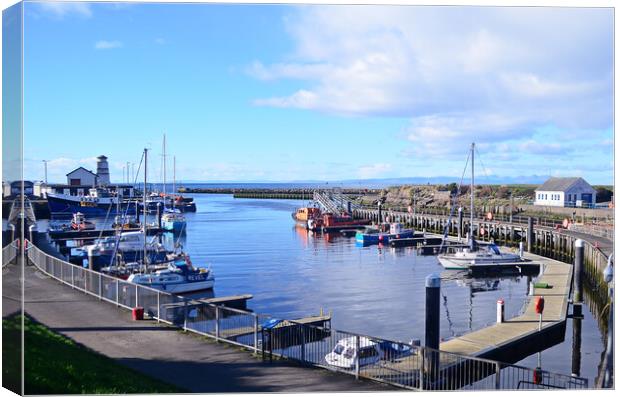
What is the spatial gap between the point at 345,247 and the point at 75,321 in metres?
41.4

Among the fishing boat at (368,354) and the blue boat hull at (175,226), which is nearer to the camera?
the fishing boat at (368,354)

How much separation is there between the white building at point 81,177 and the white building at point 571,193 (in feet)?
239

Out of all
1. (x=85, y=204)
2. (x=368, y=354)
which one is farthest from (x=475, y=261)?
(x=85, y=204)

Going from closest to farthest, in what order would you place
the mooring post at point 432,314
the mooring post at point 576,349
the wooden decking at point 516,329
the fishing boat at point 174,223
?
1. the mooring post at point 432,314
2. the wooden decking at point 516,329
3. the mooring post at point 576,349
4. the fishing boat at point 174,223

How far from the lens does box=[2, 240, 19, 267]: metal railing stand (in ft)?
→ 43.6

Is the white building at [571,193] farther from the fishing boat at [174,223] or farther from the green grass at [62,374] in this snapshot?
the green grass at [62,374]

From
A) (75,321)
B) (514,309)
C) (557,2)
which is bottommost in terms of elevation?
(514,309)

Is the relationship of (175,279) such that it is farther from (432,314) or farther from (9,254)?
(432,314)

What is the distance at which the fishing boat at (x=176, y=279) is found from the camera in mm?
30469

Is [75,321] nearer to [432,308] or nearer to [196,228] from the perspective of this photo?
[432,308]

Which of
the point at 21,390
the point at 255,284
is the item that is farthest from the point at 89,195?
the point at 21,390

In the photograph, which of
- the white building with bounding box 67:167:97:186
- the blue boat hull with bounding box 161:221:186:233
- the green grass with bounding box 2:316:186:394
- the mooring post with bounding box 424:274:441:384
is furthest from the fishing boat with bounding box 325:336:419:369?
the white building with bounding box 67:167:97:186

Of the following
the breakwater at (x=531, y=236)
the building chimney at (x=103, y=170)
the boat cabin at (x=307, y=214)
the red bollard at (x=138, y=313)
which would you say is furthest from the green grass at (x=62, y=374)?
the building chimney at (x=103, y=170)

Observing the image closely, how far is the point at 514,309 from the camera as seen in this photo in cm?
2800
